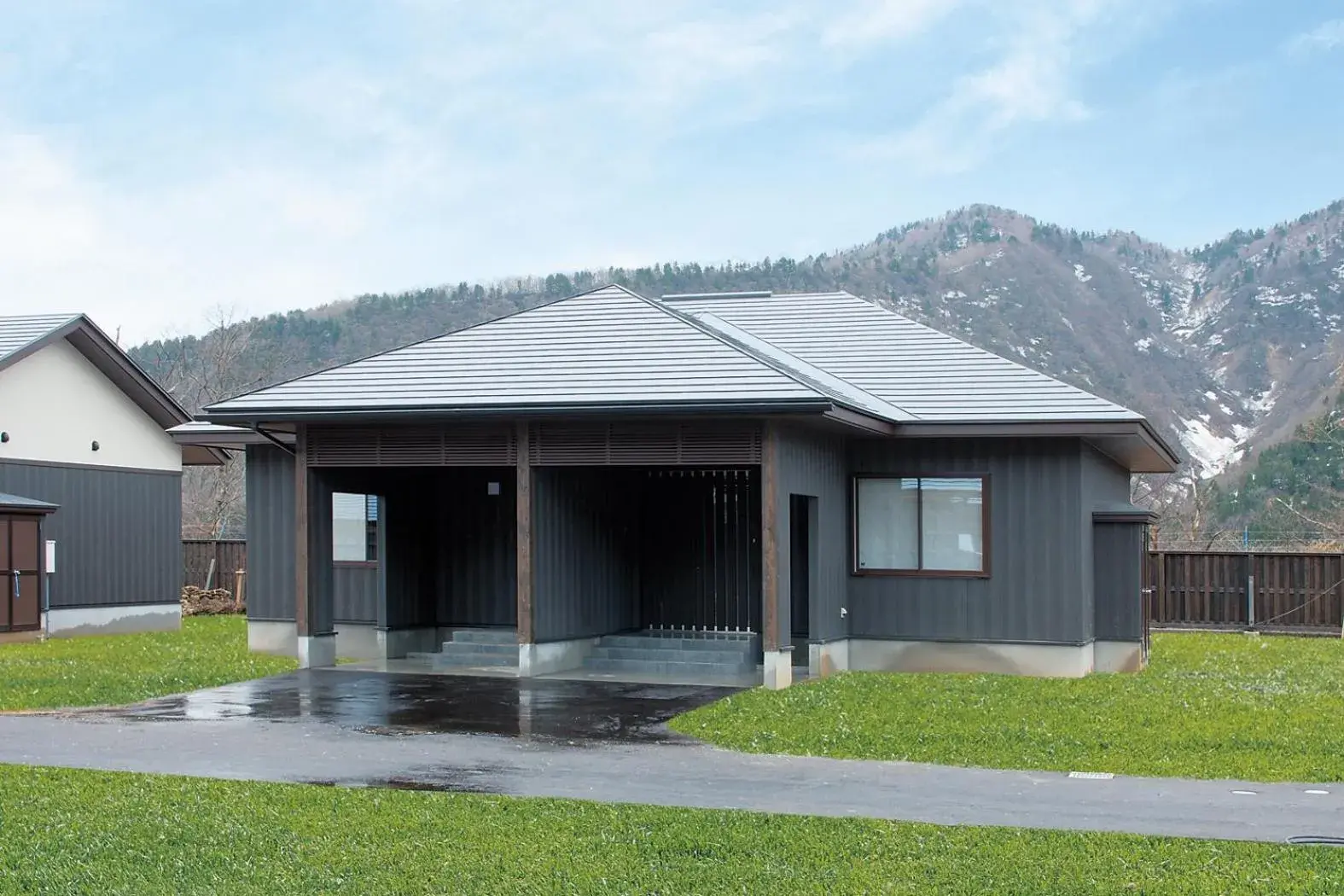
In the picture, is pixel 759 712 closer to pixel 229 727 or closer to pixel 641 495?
pixel 229 727

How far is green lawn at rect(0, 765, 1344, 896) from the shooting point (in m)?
8.13

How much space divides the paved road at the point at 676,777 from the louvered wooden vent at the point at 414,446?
14.5ft

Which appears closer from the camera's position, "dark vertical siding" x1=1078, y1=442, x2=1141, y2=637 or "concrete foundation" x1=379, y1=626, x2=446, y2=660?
"dark vertical siding" x1=1078, y1=442, x2=1141, y2=637

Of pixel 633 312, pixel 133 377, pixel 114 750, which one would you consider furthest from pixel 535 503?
pixel 133 377

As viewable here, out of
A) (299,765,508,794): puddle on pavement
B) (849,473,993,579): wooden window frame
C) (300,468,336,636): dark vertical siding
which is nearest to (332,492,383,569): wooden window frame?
(300,468,336,636): dark vertical siding

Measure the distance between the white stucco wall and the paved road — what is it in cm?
1300

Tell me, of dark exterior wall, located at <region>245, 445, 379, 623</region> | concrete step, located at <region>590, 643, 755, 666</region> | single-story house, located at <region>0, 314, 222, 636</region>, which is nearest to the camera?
concrete step, located at <region>590, 643, 755, 666</region>

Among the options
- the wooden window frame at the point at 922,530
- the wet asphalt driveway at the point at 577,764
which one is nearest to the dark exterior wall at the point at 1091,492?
the wooden window frame at the point at 922,530

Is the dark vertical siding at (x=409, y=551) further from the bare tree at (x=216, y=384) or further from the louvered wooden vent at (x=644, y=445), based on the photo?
the bare tree at (x=216, y=384)

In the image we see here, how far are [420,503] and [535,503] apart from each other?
4.02 metres

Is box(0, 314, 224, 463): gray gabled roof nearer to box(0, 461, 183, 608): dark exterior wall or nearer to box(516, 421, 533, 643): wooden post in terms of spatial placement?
box(0, 461, 183, 608): dark exterior wall

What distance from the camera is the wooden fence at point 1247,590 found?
26.3 metres

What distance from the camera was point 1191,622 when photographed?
89.0ft

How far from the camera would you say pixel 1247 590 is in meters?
26.7
